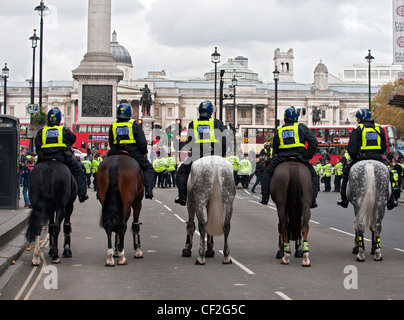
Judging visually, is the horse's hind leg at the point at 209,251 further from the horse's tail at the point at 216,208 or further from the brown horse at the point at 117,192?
the brown horse at the point at 117,192

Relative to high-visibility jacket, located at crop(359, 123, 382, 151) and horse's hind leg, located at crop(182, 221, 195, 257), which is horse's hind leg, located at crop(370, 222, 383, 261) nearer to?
high-visibility jacket, located at crop(359, 123, 382, 151)

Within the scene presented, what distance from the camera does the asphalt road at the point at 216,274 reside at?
8297 mm

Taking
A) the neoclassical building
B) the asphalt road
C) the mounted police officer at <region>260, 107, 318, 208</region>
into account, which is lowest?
the asphalt road

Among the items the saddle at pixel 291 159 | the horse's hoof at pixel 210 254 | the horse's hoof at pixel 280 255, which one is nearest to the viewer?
the saddle at pixel 291 159

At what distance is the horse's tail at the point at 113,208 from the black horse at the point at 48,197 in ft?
2.63

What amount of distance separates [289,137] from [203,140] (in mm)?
1303

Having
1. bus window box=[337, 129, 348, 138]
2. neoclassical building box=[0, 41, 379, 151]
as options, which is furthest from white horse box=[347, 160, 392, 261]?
neoclassical building box=[0, 41, 379, 151]

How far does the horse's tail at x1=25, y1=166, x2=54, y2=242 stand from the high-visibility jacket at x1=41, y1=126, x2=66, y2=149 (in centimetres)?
48

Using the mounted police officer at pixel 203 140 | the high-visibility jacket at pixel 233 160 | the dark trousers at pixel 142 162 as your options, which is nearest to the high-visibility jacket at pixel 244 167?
the high-visibility jacket at pixel 233 160

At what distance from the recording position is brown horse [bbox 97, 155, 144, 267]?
10578mm

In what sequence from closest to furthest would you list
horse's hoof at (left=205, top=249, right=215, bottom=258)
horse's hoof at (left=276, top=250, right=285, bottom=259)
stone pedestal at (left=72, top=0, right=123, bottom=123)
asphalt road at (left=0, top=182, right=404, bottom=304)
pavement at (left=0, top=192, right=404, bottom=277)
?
asphalt road at (left=0, top=182, right=404, bottom=304), pavement at (left=0, top=192, right=404, bottom=277), horse's hoof at (left=276, top=250, right=285, bottom=259), horse's hoof at (left=205, top=249, right=215, bottom=258), stone pedestal at (left=72, top=0, right=123, bottom=123)
